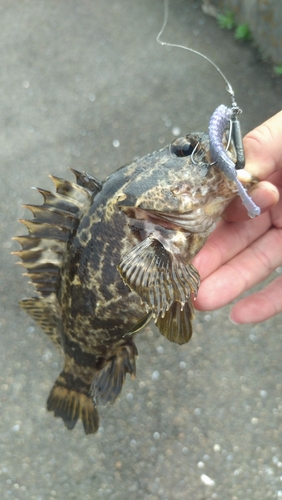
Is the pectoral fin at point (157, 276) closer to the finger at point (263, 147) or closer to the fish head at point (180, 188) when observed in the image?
the fish head at point (180, 188)

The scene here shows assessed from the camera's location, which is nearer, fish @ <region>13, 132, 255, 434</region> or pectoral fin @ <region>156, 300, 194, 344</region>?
fish @ <region>13, 132, 255, 434</region>

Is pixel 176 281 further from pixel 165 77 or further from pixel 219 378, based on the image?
pixel 165 77

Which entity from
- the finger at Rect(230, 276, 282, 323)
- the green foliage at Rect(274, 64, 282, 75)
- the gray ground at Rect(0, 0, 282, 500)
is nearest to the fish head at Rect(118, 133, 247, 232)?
the finger at Rect(230, 276, 282, 323)

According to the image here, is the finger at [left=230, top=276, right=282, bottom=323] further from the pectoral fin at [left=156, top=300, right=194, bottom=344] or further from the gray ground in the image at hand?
the gray ground

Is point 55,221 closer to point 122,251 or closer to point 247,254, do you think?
point 122,251

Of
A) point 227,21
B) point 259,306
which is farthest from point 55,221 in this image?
point 227,21

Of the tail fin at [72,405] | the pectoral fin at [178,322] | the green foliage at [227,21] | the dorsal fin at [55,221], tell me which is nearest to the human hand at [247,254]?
the pectoral fin at [178,322]

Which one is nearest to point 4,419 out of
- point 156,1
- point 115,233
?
point 115,233
